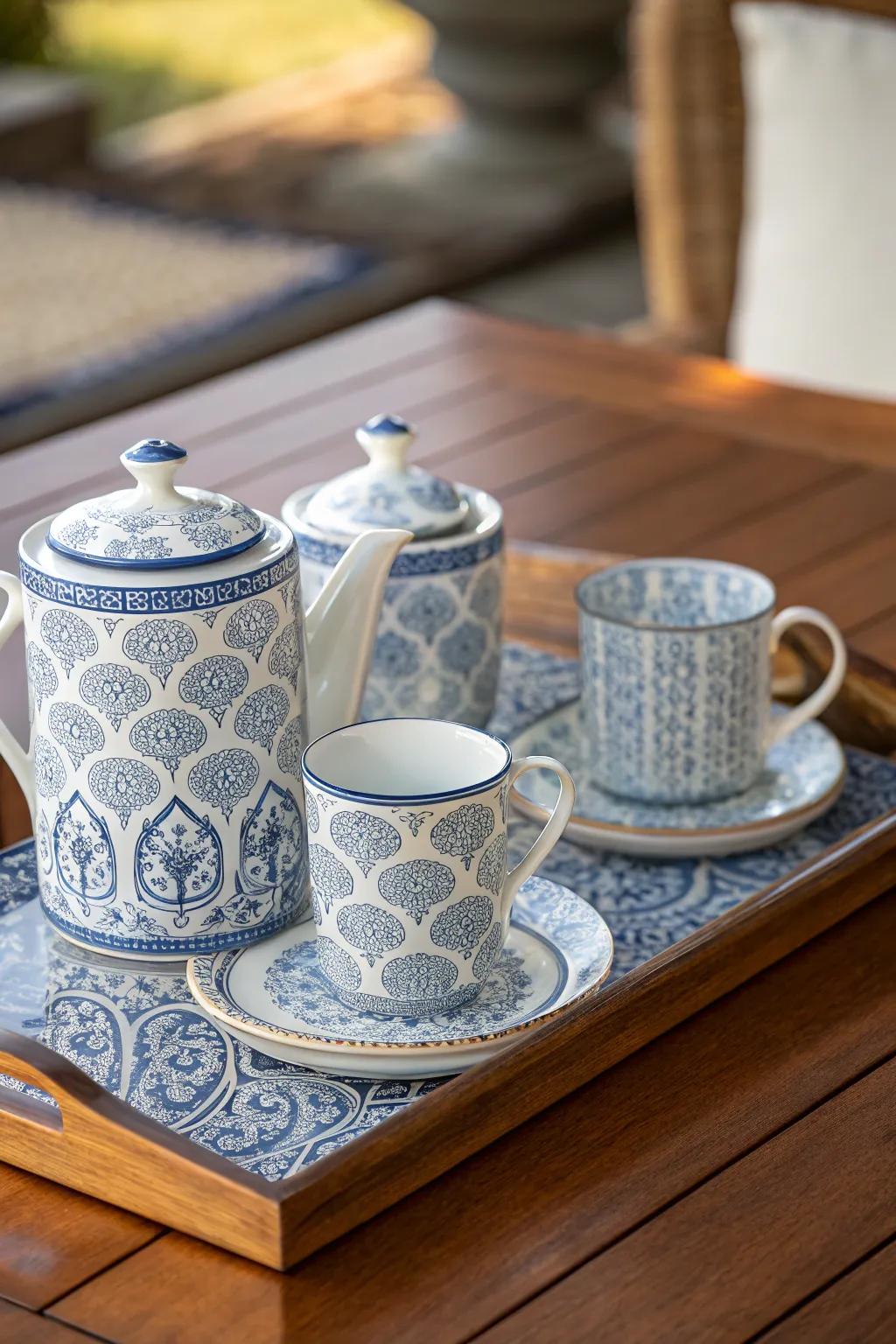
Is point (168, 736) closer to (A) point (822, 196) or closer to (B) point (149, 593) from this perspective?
(B) point (149, 593)

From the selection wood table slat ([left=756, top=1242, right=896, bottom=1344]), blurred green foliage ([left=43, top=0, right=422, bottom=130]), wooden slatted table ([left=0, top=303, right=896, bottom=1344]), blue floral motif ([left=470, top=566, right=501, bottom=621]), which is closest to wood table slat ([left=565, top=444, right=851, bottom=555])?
wooden slatted table ([left=0, top=303, right=896, bottom=1344])

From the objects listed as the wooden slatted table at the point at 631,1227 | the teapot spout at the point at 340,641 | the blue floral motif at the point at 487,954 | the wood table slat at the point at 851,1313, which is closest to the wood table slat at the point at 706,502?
the wooden slatted table at the point at 631,1227

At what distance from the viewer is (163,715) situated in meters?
0.64

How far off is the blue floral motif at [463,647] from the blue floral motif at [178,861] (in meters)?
0.18

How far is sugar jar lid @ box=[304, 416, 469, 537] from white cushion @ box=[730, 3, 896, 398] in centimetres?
104

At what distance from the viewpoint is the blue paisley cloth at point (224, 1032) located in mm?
595

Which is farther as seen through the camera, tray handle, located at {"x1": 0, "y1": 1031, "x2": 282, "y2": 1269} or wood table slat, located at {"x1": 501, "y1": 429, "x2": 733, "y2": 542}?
wood table slat, located at {"x1": 501, "y1": 429, "x2": 733, "y2": 542}

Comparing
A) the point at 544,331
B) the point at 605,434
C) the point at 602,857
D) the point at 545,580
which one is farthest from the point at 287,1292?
the point at 544,331

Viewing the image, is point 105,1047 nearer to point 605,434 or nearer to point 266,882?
point 266,882

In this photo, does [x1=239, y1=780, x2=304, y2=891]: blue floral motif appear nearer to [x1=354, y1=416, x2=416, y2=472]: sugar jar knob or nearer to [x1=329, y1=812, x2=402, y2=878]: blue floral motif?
[x1=329, y1=812, x2=402, y2=878]: blue floral motif

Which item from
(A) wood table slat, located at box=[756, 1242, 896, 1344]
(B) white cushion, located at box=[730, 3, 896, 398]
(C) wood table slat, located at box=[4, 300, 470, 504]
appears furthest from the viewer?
(B) white cushion, located at box=[730, 3, 896, 398]

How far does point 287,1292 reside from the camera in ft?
1.75

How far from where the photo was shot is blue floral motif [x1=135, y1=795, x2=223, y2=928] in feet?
2.14

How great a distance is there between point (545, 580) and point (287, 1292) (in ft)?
1.81
